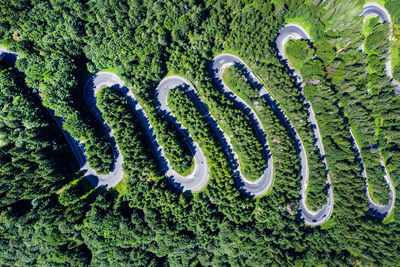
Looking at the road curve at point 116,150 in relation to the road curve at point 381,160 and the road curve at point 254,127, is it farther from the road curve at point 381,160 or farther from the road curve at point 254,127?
the road curve at point 381,160

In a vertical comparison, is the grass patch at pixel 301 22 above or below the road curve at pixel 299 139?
above

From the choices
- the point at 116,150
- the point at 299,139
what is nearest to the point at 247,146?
the point at 299,139

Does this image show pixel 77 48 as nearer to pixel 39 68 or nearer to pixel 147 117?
pixel 39 68

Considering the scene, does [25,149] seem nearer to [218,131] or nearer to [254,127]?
[218,131]

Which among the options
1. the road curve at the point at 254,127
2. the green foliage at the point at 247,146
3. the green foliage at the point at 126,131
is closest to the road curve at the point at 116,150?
the green foliage at the point at 126,131

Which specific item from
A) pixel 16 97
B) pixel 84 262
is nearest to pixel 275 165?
pixel 84 262

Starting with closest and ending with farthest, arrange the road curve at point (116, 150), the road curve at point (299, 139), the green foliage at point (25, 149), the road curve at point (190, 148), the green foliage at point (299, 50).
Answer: the green foliage at point (25, 149) → the green foliage at point (299, 50) → the road curve at point (116, 150) → the road curve at point (190, 148) → the road curve at point (299, 139)

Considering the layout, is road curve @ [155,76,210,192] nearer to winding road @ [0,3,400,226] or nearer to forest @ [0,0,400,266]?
winding road @ [0,3,400,226]
